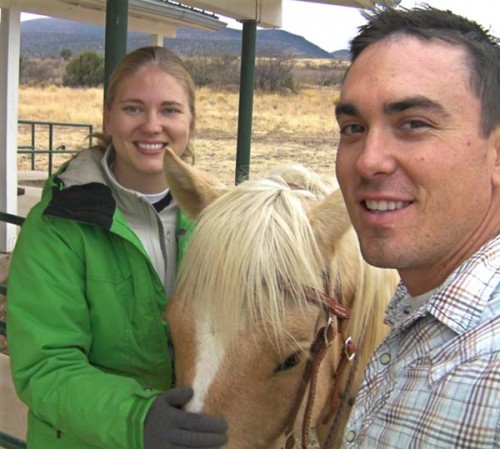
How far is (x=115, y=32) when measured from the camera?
3133mm

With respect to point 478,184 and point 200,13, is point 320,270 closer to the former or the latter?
point 478,184

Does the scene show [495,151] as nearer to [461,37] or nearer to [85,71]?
[461,37]

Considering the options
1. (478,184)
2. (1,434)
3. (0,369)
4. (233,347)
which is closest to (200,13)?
(0,369)

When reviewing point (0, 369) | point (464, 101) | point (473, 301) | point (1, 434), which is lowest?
point (0, 369)

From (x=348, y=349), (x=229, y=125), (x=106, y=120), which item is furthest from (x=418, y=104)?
(x=229, y=125)

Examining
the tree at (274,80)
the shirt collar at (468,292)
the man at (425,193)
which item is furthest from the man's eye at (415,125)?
the tree at (274,80)

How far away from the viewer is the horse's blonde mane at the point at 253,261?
158 centimetres

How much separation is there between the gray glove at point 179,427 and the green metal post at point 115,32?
206cm

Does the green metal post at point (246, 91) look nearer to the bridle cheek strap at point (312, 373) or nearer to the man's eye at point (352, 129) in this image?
the bridle cheek strap at point (312, 373)

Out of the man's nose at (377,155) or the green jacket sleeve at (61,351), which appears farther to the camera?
the green jacket sleeve at (61,351)

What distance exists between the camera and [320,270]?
5.64 feet

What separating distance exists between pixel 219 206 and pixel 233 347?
1.46 ft

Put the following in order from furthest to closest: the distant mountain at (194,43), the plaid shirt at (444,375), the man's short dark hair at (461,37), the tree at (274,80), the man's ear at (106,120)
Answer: the distant mountain at (194,43) < the tree at (274,80) < the man's ear at (106,120) < the man's short dark hair at (461,37) < the plaid shirt at (444,375)

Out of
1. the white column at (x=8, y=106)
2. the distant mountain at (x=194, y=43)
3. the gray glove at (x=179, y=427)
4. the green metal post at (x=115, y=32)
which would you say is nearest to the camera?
the gray glove at (x=179, y=427)
